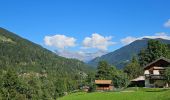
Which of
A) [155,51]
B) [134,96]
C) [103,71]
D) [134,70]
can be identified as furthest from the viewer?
[134,70]

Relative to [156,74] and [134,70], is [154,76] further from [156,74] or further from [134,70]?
[134,70]

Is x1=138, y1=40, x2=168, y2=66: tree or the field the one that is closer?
the field

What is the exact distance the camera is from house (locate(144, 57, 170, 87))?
83769 millimetres

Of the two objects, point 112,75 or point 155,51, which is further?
point 112,75

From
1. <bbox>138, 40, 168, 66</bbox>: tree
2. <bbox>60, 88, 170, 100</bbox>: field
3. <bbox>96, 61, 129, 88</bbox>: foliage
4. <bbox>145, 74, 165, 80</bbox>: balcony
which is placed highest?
<bbox>138, 40, 168, 66</bbox>: tree

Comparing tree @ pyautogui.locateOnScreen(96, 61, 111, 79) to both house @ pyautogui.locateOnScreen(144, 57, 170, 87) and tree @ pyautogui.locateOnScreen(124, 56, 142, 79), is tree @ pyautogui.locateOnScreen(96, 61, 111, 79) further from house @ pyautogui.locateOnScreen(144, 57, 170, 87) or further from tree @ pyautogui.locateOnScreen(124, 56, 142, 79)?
house @ pyautogui.locateOnScreen(144, 57, 170, 87)

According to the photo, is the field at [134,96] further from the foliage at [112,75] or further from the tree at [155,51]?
the tree at [155,51]

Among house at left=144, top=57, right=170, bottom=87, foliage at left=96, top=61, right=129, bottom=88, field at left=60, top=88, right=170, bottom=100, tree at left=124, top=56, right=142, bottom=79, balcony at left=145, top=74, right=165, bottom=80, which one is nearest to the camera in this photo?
field at left=60, top=88, right=170, bottom=100

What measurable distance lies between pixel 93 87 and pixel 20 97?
2250 inches

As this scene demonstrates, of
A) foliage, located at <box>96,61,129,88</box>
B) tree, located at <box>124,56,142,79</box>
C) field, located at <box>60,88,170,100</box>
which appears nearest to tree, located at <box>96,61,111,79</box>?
foliage, located at <box>96,61,129,88</box>

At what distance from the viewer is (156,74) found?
8869 cm

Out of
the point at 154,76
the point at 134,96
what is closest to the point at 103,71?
the point at 154,76

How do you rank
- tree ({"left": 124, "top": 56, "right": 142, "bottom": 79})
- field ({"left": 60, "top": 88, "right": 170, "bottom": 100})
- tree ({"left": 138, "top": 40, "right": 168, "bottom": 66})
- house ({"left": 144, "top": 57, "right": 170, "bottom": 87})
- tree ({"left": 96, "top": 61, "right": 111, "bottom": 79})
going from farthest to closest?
tree ({"left": 124, "top": 56, "right": 142, "bottom": 79}) < tree ({"left": 96, "top": 61, "right": 111, "bottom": 79}) < tree ({"left": 138, "top": 40, "right": 168, "bottom": 66}) < house ({"left": 144, "top": 57, "right": 170, "bottom": 87}) < field ({"left": 60, "top": 88, "right": 170, "bottom": 100})

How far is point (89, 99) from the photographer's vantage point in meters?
50.7
